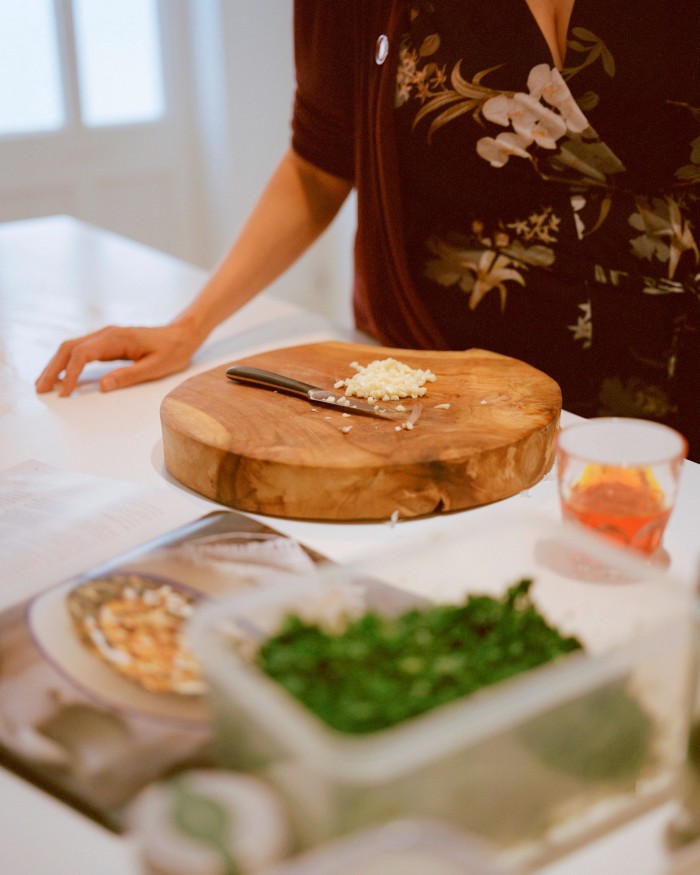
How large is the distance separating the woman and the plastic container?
2.40 feet

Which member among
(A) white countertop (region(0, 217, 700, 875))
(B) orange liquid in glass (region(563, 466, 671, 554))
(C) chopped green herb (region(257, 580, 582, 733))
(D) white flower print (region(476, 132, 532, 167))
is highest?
(D) white flower print (region(476, 132, 532, 167))

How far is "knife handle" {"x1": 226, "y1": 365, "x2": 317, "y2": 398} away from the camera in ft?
3.47

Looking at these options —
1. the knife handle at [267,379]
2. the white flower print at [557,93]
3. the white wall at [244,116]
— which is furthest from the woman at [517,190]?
the white wall at [244,116]

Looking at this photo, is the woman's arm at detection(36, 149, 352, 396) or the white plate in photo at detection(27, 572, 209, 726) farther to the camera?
the woman's arm at detection(36, 149, 352, 396)

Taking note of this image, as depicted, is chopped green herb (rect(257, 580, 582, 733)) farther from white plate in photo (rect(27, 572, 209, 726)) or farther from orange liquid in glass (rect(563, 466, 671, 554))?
orange liquid in glass (rect(563, 466, 671, 554))

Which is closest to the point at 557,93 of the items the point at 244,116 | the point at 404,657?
the point at 404,657

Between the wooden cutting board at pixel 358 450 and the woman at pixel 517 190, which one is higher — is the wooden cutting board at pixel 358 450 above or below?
below

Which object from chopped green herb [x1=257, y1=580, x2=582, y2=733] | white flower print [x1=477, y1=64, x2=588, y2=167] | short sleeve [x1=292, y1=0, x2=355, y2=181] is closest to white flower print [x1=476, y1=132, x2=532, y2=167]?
white flower print [x1=477, y1=64, x2=588, y2=167]

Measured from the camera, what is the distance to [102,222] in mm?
3650

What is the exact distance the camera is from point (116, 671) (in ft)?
2.11

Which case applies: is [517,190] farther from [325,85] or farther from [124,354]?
[124,354]

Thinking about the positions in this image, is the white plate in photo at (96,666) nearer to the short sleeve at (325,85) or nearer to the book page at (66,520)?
the book page at (66,520)

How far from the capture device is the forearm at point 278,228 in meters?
1.46

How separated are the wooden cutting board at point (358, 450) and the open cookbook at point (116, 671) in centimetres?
10
